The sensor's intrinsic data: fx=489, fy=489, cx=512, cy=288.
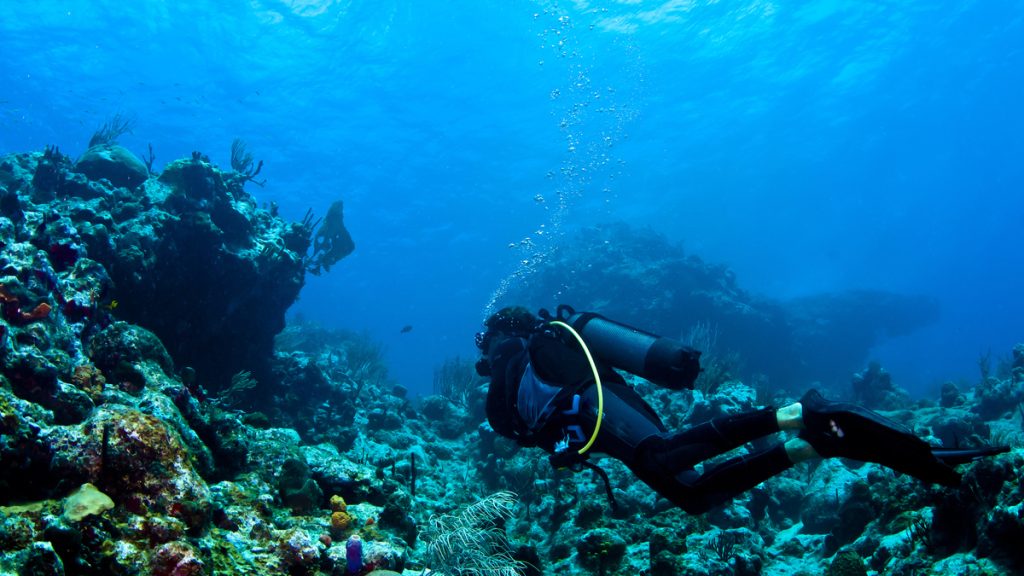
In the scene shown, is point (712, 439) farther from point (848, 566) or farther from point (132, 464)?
point (132, 464)

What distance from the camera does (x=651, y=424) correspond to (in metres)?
3.94

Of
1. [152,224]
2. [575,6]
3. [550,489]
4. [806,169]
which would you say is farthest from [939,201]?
[152,224]

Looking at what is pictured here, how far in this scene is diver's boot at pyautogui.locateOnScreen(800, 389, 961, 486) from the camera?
9.46 feet

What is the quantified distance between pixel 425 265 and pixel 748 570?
5982cm

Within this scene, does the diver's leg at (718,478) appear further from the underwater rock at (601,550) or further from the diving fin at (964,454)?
the underwater rock at (601,550)

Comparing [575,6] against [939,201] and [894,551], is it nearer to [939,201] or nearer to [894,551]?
[894,551]

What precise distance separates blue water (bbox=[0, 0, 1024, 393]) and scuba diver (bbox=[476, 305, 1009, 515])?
24.4 metres

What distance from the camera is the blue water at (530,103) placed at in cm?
2473

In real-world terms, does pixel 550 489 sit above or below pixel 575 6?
below

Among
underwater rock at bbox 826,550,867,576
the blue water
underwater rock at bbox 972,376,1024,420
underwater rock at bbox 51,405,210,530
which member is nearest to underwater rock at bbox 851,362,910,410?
underwater rock at bbox 972,376,1024,420

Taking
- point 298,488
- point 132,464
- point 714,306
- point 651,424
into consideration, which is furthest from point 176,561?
point 714,306

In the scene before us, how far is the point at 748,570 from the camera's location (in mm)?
5113

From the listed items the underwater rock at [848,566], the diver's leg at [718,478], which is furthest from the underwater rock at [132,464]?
the underwater rock at [848,566]

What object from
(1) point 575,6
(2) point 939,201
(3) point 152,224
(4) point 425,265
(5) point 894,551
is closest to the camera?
(5) point 894,551
